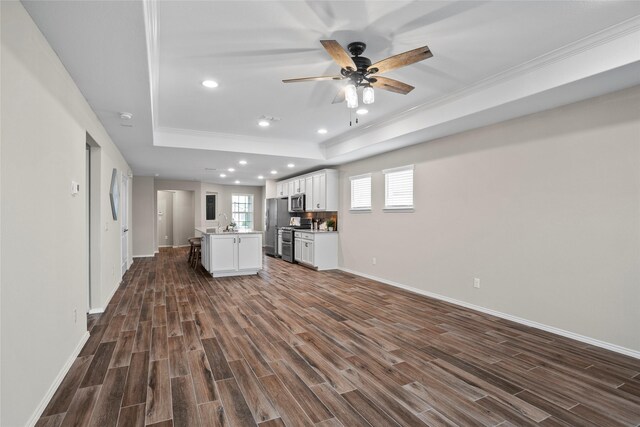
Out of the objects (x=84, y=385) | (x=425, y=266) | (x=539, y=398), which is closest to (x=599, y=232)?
(x=539, y=398)

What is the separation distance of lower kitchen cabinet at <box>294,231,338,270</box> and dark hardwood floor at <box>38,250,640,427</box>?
275cm

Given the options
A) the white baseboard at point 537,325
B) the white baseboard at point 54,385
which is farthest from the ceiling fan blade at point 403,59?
the white baseboard at point 54,385

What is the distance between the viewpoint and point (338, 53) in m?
2.46

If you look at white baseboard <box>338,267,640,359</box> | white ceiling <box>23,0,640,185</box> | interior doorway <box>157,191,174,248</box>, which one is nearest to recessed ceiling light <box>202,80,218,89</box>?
white ceiling <box>23,0,640,185</box>

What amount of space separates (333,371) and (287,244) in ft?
19.6

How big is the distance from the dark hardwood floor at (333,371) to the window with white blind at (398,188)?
6.12 feet

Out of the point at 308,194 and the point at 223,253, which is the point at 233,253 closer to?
the point at 223,253

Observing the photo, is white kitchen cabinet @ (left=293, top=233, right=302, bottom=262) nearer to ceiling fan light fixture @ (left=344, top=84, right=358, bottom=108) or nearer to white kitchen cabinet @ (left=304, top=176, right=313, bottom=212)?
white kitchen cabinet @ (left=304, top=176, right=313, bottom=212)

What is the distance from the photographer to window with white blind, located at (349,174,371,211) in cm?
647

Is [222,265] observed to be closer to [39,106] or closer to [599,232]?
[39,106]

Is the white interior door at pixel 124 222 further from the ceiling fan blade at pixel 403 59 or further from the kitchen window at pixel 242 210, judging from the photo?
the kitchen window at pixel 242 210

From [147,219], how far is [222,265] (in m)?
4.46

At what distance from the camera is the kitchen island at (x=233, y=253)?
6324 mm

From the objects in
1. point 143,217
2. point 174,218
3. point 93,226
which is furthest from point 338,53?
point 174,218
